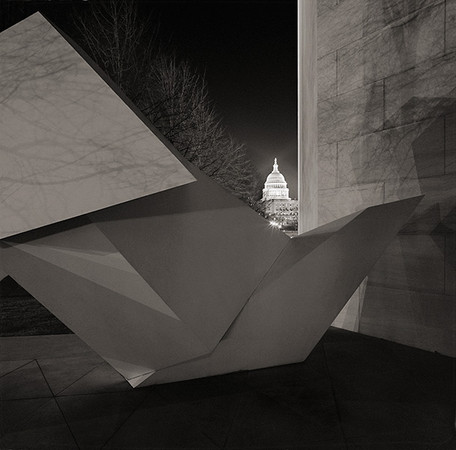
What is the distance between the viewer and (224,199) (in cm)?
473

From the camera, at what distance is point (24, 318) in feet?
35.9

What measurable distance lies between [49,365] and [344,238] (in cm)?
449

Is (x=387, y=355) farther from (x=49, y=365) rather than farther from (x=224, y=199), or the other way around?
(x=49, y=365)

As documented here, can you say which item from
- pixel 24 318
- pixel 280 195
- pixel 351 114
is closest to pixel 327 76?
pixel 351 114

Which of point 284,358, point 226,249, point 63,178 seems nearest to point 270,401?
point 284,358

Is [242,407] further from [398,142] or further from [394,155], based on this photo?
[398,142]

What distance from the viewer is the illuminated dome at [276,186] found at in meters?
118

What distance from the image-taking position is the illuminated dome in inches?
4641

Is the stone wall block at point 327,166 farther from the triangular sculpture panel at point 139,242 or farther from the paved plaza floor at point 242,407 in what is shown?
the paved plaza floor at point 242,407

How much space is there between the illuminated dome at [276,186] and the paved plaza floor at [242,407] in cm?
11029

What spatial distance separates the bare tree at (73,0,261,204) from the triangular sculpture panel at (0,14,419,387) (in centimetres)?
1181

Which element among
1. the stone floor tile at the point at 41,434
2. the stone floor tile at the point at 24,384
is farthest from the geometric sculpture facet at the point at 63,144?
the stone floor tile at the point at 24,384

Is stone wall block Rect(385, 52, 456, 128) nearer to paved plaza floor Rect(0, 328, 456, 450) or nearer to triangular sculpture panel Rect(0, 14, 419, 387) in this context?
triangular sculpture panel Rect(0, 14, 419, 387)

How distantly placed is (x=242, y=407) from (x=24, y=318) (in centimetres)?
810
